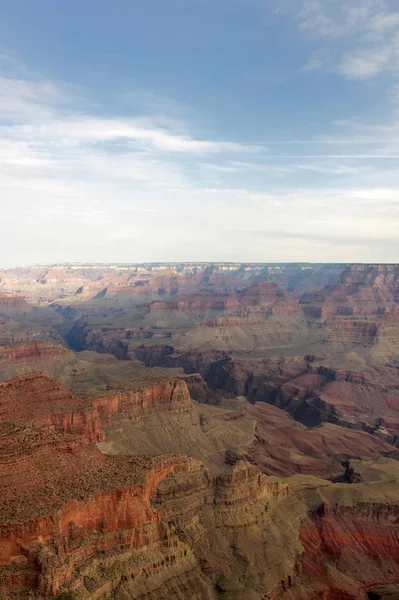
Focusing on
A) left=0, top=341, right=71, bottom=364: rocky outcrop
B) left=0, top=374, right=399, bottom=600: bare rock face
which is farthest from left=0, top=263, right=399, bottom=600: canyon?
left=0, top=341, right=71, bottom=364: rocky outcrop

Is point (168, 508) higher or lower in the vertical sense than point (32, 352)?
higher

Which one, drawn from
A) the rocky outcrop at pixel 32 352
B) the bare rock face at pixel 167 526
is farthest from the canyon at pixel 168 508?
the rocky outcrop at pixel 32 352

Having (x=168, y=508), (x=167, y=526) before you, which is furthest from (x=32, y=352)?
(x=167, y=526)

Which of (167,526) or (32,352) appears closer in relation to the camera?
(167,526)

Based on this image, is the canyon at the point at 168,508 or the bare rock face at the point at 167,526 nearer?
the bare rock face at the point at 167,526

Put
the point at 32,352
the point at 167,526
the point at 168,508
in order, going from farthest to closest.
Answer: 1. the point at 32,352
2. the point at 168,508
3. the point at 167,526

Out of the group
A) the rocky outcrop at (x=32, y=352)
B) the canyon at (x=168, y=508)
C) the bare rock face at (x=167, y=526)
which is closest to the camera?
the bare rock face at (x=167, y=526)

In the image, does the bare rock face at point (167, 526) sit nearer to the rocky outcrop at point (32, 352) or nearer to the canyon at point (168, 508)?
the canyon at point (168, 508)

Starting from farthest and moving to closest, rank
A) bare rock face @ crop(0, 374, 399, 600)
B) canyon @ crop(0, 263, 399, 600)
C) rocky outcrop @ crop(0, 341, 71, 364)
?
1. rocky outcrop @ crop(0, 341, 71, 364)
2. canyon @ crop(0, 263, 399, 600)
3. bare rock face @ crop(0, 374, 399, 600)

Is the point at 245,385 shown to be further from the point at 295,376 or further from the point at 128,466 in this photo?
the point at 128,466

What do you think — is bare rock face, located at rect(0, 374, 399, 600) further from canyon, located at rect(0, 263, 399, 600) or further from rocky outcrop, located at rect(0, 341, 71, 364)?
rocky outcrop, located at rect(0, 341, 71, 364)

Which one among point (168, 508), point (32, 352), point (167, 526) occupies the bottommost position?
point (32, 352)

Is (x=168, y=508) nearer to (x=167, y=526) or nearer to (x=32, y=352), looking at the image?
(x=167, y=526)
